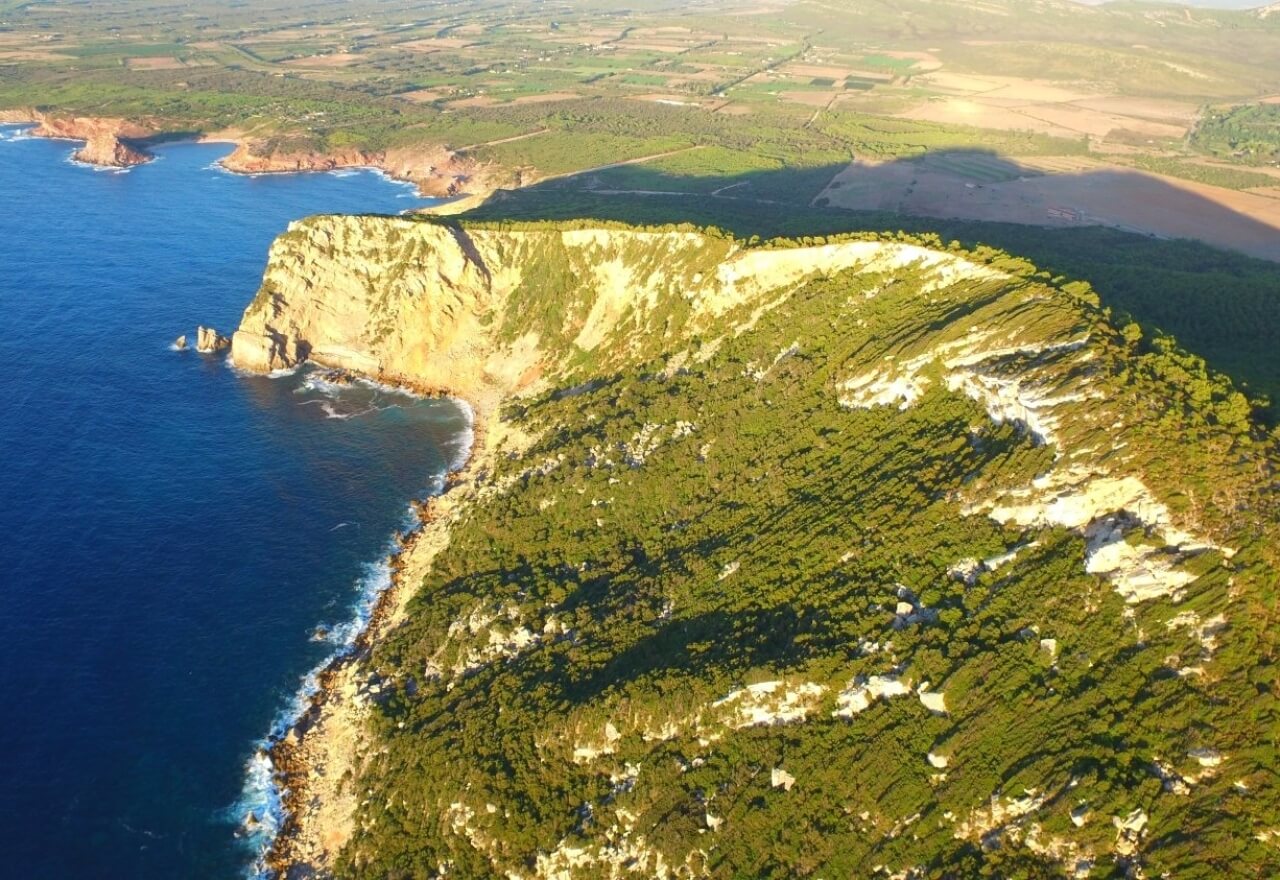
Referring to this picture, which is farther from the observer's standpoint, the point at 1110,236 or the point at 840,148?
the point at 840,148

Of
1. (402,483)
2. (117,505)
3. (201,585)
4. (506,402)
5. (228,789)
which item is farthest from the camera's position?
(506,402)

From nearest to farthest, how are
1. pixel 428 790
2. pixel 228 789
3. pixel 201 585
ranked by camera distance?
1. pixel 428 790
2. pixel 228 789
3. pixel 201 585

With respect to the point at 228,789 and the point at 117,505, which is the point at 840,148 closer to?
the point at 117,505

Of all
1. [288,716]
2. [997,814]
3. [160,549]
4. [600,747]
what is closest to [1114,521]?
[997,814]

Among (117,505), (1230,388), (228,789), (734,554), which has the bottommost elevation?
(228,789)

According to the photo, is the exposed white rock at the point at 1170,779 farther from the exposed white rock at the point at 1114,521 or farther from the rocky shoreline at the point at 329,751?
the rocky shoreline at the point at 329,751

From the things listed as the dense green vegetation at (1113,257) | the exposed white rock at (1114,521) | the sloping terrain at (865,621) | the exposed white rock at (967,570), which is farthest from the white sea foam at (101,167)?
the exposed white rock at (1114,521)

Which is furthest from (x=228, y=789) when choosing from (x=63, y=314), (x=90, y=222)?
(x=90, y=222)
